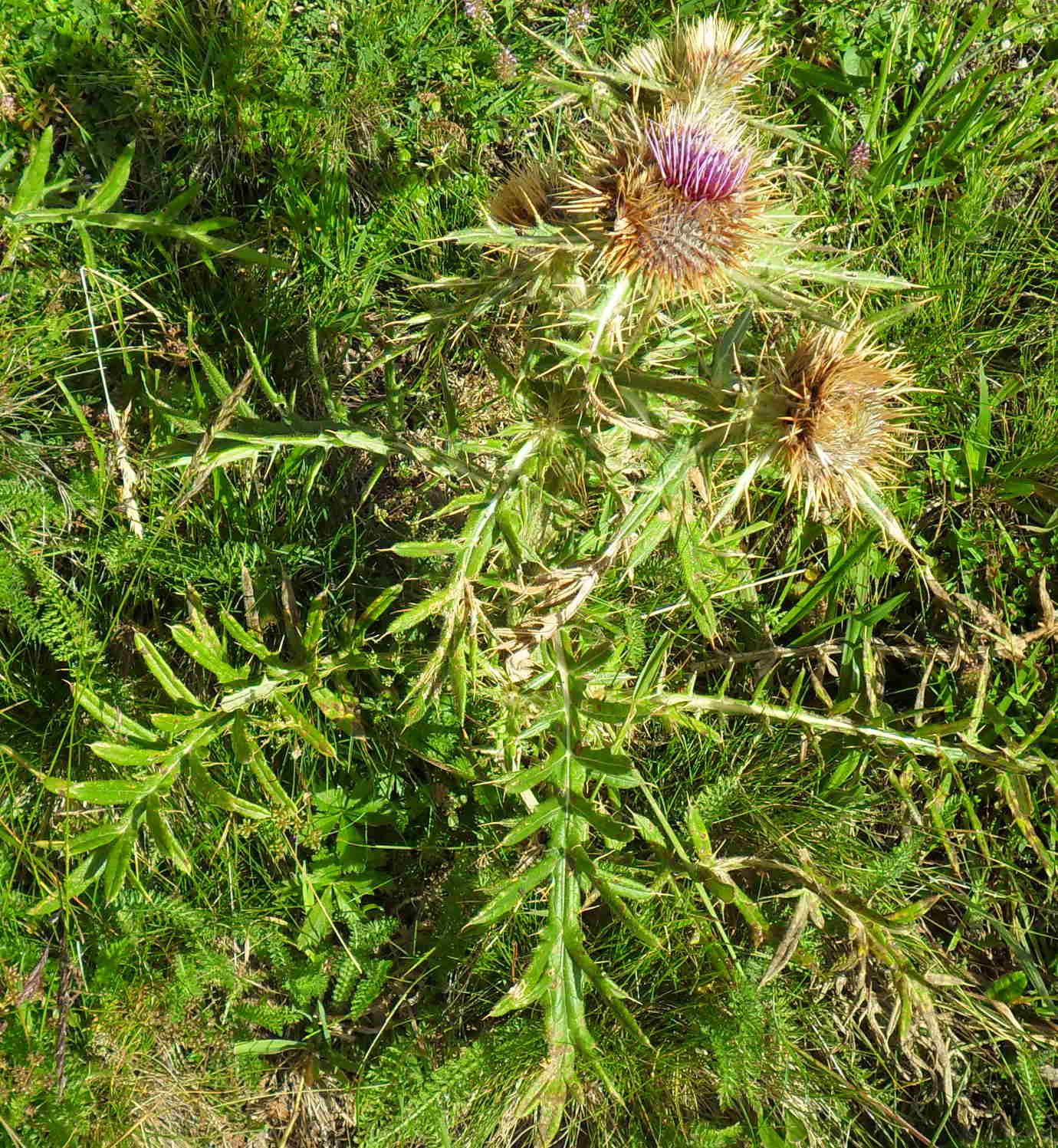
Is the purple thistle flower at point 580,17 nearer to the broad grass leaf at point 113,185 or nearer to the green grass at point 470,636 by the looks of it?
the green grass at point 470,636

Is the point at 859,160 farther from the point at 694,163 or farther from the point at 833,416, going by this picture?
the point at 833,416

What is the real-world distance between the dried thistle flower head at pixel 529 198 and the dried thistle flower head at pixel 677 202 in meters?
0.16

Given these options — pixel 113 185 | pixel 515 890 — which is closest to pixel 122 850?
pixel 515 890

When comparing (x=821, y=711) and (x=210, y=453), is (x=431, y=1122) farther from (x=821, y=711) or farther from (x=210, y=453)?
(x=210, y=453)

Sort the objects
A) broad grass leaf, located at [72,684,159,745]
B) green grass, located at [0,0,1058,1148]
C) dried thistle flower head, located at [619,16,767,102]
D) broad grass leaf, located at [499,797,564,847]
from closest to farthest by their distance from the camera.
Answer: dried thistle flower head, located at [619,16,767,102]
broad grass leaf, located at [499,797,564,847]
broad grass leaf, located at [72,684,159,745]
green grass, located at [0,0,1058,1148]

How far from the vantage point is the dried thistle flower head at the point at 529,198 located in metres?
2.28

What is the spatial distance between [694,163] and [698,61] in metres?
0.34

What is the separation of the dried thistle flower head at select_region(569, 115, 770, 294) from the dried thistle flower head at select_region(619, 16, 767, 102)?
15 cm

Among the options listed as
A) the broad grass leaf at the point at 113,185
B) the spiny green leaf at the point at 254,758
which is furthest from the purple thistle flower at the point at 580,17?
the spiny green leaf at the point at 254,758

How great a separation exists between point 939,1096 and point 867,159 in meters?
3.11

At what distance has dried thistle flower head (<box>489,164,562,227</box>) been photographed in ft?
7.47

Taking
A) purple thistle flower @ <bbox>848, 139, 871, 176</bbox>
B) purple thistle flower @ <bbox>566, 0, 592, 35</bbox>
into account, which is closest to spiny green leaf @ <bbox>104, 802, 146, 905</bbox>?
purple thistle flower @ <bbox>566, 0, 592, 35</bbox>

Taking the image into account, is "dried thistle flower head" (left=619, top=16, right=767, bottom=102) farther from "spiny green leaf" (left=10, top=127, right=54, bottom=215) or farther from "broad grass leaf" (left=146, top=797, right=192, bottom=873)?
"broad grass leaf" (left=146, top=797, right=192, bottom=873)

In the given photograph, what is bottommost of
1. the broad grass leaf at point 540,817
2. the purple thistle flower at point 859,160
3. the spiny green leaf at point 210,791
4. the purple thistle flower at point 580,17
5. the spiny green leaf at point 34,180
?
the spiny green leaf at point 210,791
